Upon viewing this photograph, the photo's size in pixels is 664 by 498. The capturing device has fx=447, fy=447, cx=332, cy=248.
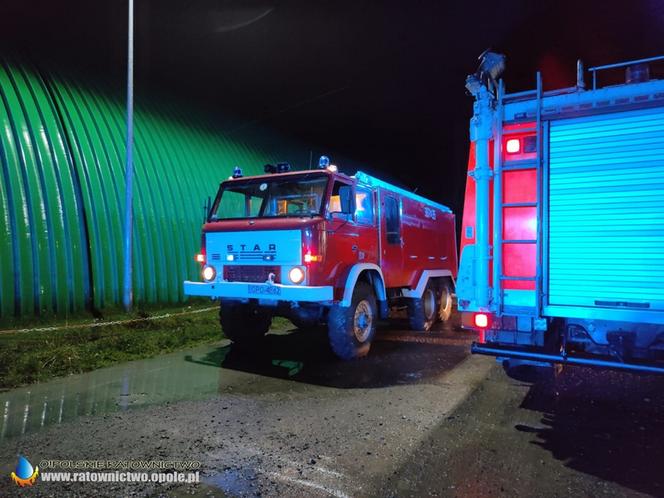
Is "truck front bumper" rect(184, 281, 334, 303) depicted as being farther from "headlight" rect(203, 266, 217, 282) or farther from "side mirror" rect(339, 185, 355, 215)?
"side mirror" rect(339, 185, 355, 215)

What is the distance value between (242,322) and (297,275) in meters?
1.92

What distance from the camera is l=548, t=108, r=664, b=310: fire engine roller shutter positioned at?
13.1 feet

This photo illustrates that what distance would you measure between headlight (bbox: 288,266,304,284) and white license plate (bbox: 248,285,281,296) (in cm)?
25

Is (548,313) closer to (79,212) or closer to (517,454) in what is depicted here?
(517,454)

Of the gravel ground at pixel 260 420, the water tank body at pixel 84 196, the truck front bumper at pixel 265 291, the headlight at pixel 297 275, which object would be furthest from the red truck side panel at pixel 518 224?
the water tank body at pixel 84 196

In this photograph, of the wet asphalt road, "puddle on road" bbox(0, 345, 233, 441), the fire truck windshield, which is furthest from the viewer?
the fire truck windshield

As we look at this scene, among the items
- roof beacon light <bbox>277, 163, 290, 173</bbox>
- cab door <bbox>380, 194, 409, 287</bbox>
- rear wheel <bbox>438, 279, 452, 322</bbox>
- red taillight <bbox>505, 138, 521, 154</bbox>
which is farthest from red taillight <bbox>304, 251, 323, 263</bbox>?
rear wheel <bbox>438, 279, 452, 322</bbox>

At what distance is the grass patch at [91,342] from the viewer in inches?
234

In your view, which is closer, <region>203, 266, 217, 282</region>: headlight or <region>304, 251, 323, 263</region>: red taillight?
<region>304, 251, 323, 263</region>: red taillight

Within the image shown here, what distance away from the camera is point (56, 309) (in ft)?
28.6

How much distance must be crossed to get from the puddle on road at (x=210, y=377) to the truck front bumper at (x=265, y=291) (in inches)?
39.4

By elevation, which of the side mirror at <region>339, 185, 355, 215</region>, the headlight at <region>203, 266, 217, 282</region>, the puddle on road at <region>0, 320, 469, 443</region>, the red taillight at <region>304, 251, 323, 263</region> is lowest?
the puddle on road at <region>0, 320, 469, 443</region>

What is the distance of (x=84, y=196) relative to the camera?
9656mm

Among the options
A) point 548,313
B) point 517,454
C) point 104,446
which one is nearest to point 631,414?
point 548,313
